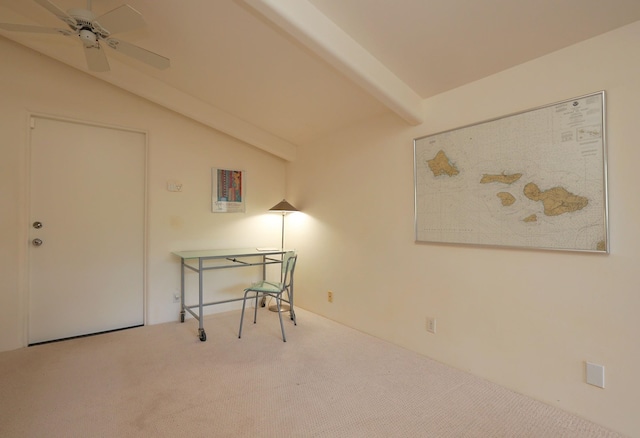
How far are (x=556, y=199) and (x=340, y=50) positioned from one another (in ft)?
5.28

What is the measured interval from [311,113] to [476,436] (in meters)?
2.85

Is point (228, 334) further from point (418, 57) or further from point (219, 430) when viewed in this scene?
point (418, 57)

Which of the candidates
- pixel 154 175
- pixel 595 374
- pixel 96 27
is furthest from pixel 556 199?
pixel 154 175

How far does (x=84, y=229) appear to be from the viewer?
9.58 ft

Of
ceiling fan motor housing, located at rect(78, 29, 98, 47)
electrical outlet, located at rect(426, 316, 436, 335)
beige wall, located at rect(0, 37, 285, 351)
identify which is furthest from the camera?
beige wall, located at rect(0, 37, 285, 351)

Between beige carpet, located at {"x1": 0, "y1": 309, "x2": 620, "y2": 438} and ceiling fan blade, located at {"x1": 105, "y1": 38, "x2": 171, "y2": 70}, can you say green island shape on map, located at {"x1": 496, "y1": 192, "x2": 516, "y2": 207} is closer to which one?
beige carpet, located at {"x1": 0, "y1": 309, "x2": 620, "y2": 438}

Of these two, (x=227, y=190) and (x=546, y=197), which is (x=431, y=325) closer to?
(x=546, y=197)

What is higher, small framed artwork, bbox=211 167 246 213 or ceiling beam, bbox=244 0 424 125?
ceiling beam, bbox=244 0 424 125

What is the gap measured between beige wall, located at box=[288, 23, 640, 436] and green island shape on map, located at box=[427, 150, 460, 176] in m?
0.21

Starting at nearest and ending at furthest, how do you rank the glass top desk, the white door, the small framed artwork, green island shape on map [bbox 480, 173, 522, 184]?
green island shape on map [bbox 480, 173, 522, 184]
the white door
the glass top desk
the small framed artwork

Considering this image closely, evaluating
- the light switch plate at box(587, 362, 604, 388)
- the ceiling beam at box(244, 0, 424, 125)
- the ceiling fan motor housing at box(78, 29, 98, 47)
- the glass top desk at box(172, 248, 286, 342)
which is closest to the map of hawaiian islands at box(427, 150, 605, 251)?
the light switch plate at box(587, 362, 604, 388)

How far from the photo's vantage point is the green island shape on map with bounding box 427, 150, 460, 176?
2270mm

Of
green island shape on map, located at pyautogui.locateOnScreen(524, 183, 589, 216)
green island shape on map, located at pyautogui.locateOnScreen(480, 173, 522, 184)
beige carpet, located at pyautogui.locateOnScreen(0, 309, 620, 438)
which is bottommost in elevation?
beige carpet, located at pyautogui.locateOnScreen(0, 309, 620, 438)

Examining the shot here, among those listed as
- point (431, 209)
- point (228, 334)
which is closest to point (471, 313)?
point (431, 209)
